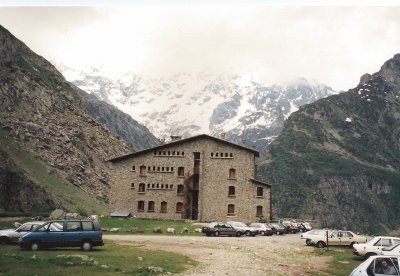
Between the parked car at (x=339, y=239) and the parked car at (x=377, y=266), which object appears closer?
the parked car at (x=377, y=266)

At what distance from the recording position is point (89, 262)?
23312mm

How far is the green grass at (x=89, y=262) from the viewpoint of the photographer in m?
21.1

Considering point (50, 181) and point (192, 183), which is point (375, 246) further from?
point (50, 181)

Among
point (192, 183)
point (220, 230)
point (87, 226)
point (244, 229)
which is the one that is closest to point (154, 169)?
point (192, 183)

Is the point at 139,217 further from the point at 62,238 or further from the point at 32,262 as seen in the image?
the point at 32,262

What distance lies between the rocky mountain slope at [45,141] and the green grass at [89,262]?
6592 cm

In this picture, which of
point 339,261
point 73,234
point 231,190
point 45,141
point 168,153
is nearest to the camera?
point 73,234

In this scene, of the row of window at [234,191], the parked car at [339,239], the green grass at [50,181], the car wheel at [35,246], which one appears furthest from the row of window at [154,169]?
the car wheel at [35,246]

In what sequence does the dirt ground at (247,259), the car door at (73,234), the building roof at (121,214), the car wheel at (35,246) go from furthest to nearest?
1. the building roof at (121,214)
2. the car door at (73,234)
3. the car wheel at (35,246)
4. the dirt ground at (247,259)

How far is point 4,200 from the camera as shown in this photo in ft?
303

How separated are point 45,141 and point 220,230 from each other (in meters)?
76.2

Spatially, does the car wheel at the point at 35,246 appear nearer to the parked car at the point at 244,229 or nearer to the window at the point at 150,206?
the parked car at the point at 244,229

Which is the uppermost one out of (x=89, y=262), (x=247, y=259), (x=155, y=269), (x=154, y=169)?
(x=154, y=169)

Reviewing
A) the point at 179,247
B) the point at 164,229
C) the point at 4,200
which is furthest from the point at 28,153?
the point at 179,247
